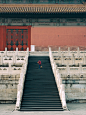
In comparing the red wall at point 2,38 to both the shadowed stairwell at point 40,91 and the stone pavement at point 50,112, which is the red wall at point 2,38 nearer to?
the shadowed stairwell at point 40,91

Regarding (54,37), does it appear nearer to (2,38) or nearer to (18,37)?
(18,37)

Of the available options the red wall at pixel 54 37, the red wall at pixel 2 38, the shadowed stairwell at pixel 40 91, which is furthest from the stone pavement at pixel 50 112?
the red wall at pixel 54 37

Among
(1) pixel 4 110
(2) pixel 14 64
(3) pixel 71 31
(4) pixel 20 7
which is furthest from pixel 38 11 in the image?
(1) pixel 4 110

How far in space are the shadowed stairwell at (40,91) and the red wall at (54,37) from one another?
10.9 meters

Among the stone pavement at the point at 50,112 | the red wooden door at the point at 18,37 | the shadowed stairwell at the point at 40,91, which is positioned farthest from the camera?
the red wooden door at the point at 18,37

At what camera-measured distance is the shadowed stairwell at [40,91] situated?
16.3 metres

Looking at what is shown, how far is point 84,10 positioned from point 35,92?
56.7 ft

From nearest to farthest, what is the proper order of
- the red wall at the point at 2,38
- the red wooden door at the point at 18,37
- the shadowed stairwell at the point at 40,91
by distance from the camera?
1. the shadowed stairwell at the point at 40,91
2. the red wall at the point at 2,38
3. the red wooden door at the point at 18,37

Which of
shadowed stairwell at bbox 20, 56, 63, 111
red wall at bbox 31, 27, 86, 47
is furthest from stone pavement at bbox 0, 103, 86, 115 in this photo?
red wall at bbox 31, 27, 86, 47

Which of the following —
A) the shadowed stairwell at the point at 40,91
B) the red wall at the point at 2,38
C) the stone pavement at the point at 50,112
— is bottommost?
the stone pavement at the point at 50,112

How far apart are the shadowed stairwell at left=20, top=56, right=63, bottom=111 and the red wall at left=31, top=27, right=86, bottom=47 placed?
429 inches

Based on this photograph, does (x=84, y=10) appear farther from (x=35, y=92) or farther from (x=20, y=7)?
(x=35, y=92)

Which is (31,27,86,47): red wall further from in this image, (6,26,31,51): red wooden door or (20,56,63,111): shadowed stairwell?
(20,56,63,111): shadowed stairwell

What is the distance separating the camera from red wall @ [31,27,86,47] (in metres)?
32.8
